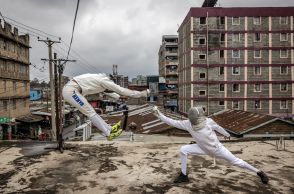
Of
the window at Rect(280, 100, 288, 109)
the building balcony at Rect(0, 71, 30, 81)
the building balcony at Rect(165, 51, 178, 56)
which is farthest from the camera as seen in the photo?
the building balcony at Rect(165, 51, 178, 56)

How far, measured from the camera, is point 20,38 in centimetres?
3978

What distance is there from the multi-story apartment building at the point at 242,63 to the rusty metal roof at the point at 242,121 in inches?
380

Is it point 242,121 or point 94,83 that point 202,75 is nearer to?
point 242,121

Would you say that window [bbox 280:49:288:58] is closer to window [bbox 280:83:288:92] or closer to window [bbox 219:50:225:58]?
window [bbox 280:83:288:92]

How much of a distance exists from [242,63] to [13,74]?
106 feet

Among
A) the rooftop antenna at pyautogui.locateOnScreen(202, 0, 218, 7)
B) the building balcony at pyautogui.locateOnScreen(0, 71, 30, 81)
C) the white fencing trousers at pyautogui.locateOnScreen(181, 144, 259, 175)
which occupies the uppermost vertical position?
the rooftop antenna at pyautogui.locateOnScreen(202, 0, 218, 7)

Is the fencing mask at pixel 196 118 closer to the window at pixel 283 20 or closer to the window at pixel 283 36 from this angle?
the window at pixel 283 36

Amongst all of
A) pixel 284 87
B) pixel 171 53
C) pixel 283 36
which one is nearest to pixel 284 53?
pixel 283 36

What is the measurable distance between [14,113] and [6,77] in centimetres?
502

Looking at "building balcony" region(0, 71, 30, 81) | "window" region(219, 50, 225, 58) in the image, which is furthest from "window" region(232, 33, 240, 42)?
"building balcony" region(0, 71, 30, 81)

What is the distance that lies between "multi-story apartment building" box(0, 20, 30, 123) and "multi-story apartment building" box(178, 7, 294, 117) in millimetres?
24622

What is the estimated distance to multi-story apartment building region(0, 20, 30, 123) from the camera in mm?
33594

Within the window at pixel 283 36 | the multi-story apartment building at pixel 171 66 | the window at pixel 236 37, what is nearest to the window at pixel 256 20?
the window at pixel 236 37

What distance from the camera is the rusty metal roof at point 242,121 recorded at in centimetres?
2359
